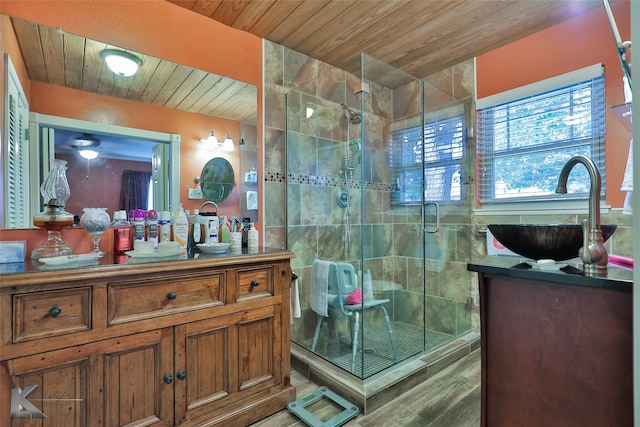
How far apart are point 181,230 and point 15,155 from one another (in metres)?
0.81

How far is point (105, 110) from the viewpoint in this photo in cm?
173

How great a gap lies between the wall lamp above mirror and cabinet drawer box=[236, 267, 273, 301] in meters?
0.95

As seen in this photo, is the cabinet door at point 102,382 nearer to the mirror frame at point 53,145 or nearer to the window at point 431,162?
the mirror frame at point 53,145

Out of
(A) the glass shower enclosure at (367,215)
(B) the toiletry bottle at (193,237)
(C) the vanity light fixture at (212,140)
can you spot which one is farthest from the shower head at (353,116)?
(B) the toiletry bottle at (193,237)

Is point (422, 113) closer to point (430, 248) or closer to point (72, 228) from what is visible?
point (430, 248)

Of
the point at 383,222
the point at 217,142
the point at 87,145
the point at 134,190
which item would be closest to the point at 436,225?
the point at 383,222

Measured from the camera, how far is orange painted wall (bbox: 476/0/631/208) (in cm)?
200

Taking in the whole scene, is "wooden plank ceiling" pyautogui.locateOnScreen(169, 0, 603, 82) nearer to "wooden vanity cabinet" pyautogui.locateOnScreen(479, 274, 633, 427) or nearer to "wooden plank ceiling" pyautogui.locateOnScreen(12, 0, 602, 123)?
"wooden plank ceiling" pyautogui.locateOnScreen(12, 0, 602, 123)

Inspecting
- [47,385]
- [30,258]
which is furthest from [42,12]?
[47,385]

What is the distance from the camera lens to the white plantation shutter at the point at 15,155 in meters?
1.45

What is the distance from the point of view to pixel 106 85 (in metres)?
1.73

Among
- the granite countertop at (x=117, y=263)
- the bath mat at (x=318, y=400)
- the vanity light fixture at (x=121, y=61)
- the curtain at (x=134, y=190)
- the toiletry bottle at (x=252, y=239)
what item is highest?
the vanity light fixture at (x=121, y=61)

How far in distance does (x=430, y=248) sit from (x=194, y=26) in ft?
8.05

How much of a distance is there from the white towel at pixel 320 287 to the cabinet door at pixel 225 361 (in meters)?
0.62
